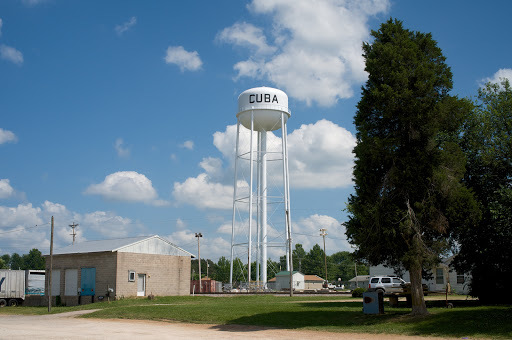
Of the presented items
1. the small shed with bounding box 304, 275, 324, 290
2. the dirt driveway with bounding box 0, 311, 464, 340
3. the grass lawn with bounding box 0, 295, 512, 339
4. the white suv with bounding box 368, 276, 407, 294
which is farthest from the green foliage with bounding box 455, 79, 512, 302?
the small shed with bounding box 304, 275, 324, 290

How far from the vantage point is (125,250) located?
37844mm

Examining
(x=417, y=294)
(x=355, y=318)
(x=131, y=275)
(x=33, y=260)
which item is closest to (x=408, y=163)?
(x=417, y=294)

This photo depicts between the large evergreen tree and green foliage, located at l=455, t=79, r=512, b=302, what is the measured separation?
0.87 m

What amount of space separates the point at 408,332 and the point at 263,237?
32.9 m

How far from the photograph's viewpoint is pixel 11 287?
134ft

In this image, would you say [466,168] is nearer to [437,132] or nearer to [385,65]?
[437,132]

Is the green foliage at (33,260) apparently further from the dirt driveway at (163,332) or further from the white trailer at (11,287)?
the dirt driveway at (163,332)

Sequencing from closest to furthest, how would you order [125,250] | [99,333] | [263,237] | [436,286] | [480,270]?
[99,333]
[480,270]
[125,250]
[436,286]
[263,237]

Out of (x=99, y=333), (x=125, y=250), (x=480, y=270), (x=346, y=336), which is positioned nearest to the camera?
(x=346, y=336)

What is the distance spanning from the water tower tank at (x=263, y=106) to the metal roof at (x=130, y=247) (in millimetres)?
15596

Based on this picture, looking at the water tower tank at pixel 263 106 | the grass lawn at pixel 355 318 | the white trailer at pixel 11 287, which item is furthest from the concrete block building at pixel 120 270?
the water tower tank at pixel 263 106

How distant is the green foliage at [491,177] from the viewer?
62.7 feet

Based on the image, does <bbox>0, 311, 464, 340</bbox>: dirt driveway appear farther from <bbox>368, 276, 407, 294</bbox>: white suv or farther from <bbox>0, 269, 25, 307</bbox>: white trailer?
<bbox>0, 269, 25, 307</bbox>: white trailer

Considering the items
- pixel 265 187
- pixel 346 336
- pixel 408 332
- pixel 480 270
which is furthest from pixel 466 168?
pixel 265 187
